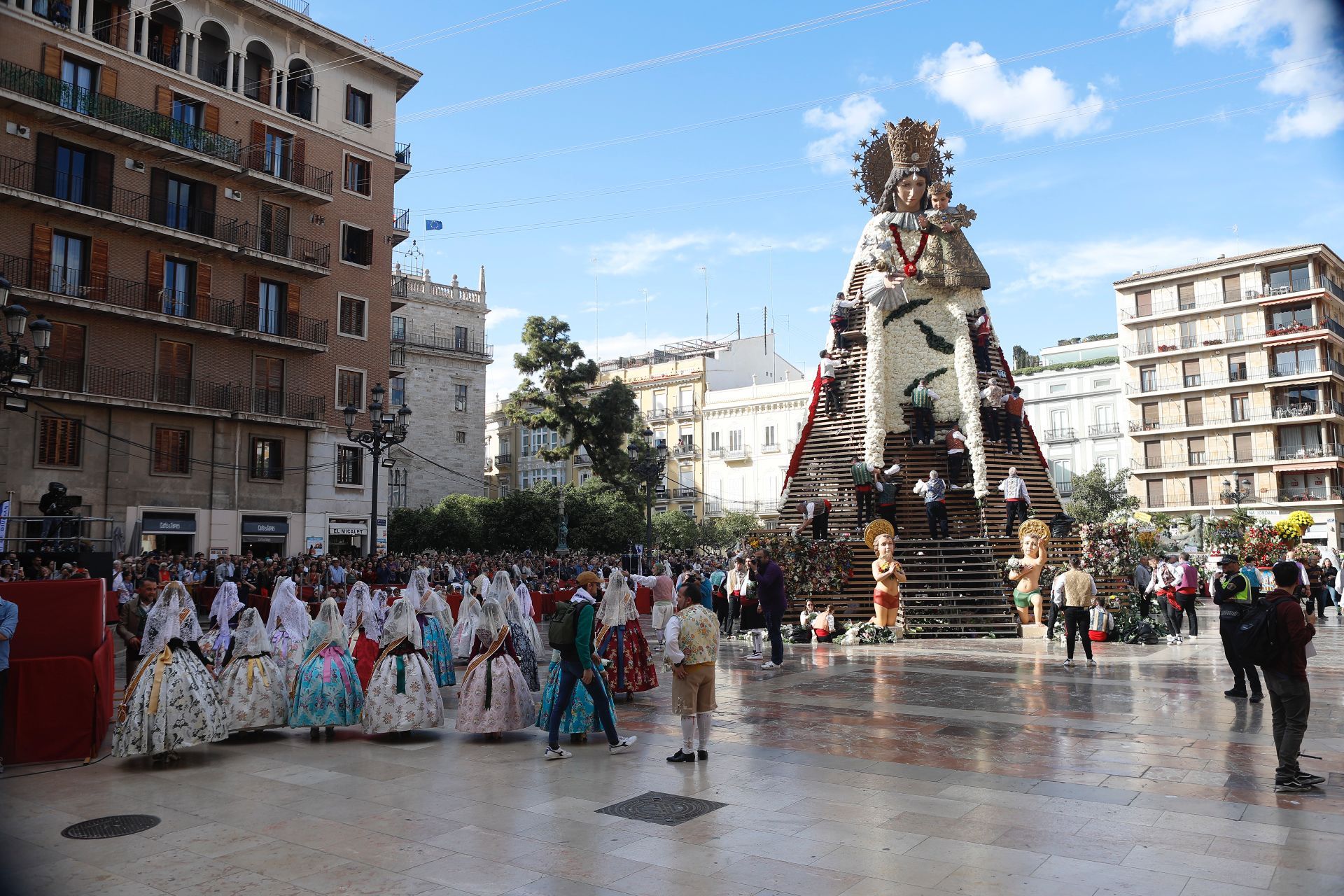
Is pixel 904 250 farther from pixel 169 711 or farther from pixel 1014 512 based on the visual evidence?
pixel 169 711

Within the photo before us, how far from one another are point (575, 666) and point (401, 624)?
202cm

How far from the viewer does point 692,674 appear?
883 cm

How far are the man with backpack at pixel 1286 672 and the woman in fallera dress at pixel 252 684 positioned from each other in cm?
870

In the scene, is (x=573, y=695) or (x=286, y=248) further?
(x=286, y=248)

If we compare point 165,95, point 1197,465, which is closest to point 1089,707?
point 165,95

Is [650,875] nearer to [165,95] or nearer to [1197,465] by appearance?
[165,95]

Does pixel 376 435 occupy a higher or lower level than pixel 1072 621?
higher

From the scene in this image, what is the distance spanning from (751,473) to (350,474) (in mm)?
31617

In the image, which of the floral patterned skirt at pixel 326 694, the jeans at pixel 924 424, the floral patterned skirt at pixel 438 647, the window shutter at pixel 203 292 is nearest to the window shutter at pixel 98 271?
the window shutter at pixel 203 292

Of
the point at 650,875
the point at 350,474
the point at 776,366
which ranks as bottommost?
the point at 650,875

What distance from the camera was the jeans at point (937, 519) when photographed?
73.0 feet

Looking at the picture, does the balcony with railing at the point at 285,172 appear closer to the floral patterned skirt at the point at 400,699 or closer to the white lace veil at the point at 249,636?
the white lace veil at the point at 249,636

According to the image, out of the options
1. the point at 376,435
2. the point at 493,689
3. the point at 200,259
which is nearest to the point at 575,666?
the point at 493,689

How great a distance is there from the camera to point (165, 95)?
103 feet
